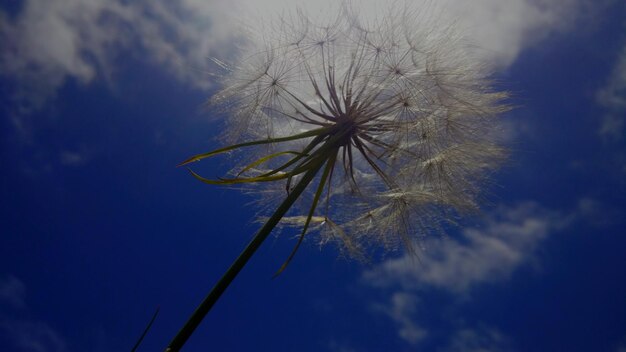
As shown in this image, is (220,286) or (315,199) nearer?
(220,286)

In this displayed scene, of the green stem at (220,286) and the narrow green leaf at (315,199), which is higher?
the narrow green leaf at (315,199)

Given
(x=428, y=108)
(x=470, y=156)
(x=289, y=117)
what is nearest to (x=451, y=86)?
(x=428, y=108)

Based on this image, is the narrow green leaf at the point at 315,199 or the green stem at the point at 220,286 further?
the narrow green leaf at the point at 315,199

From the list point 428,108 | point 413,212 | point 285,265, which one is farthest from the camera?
point 413,212

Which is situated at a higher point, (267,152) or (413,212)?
(413,212)

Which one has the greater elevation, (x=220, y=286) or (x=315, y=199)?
(x=315, y=199)

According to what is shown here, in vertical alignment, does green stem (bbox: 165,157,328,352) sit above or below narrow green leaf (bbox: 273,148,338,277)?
below

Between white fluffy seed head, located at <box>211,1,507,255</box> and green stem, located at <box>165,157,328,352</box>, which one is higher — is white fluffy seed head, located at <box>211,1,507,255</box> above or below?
above

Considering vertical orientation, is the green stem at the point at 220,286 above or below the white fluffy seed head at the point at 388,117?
below

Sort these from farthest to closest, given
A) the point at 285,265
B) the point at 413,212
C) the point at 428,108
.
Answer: the point at 413,212, the point at 428,108, the point at 285,265

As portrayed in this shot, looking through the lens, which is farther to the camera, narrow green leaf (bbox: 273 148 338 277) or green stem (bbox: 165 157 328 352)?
narrow green leaf (bbox: 273 148 338 277)

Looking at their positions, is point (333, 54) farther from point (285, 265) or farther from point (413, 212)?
point (285, 265)
